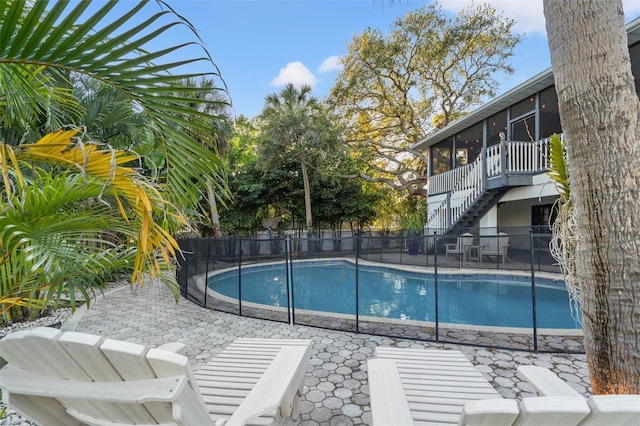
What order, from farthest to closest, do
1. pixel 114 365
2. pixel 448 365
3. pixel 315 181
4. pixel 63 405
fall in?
pixel 315 181
pixel 448 365
pixel 63 405
pixel 114 365

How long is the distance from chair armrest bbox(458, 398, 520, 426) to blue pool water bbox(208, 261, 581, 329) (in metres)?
5.65

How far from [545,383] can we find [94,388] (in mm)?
2076

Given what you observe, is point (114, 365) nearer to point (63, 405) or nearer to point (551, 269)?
point (63, 405)

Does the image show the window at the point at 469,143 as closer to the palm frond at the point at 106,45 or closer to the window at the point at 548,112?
the window at the point at 548,112

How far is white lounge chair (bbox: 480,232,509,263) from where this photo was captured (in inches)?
363

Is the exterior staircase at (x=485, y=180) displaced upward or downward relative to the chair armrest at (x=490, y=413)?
upward

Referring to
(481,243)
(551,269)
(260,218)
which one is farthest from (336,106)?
(551,269)

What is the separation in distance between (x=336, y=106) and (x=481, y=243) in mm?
12304

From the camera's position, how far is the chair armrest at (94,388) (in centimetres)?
103

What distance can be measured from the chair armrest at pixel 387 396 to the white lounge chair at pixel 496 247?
27.4 ft

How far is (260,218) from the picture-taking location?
21.2 metres

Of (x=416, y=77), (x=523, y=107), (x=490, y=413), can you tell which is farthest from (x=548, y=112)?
(x=490, y=413)

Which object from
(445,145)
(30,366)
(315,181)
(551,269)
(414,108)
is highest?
(414,108)

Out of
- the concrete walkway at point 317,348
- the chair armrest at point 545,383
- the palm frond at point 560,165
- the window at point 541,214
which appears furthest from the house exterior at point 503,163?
the chair armrest at point 545,383
